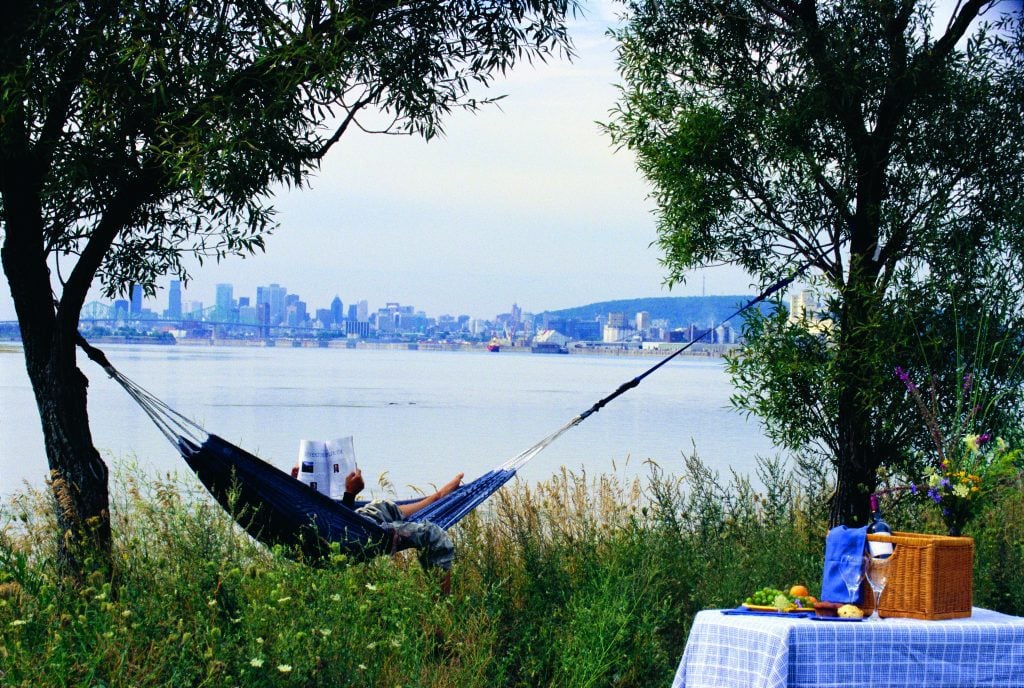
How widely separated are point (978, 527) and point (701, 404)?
30357 millimetres

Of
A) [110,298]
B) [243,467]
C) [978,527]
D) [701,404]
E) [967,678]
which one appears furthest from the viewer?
[701,404]

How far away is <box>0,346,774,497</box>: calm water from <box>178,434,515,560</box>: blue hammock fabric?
647cm

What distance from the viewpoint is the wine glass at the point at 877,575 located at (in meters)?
Result: 3.89

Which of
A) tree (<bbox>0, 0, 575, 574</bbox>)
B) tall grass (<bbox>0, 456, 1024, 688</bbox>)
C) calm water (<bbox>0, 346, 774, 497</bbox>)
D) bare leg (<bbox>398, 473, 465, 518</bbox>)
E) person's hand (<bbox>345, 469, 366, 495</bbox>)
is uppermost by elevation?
tree (<bbox>0, 0, 575, 574</bbox>)

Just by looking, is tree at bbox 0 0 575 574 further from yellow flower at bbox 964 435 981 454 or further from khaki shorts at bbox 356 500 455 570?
yellow flower at bbox 964 435 981 454

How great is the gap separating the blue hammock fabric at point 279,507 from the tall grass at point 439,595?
96 mm

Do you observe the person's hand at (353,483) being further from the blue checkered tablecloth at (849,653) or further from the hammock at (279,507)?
the blue checkered tablecloth at (849,653)

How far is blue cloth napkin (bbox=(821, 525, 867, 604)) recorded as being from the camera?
153 inches

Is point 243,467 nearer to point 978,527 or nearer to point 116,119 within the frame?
point 116,119

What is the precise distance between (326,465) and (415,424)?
74.7 ft

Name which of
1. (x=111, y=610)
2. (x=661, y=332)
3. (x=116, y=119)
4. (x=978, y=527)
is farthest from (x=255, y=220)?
(x=661, y=332)

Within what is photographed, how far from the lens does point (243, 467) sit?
4.88m

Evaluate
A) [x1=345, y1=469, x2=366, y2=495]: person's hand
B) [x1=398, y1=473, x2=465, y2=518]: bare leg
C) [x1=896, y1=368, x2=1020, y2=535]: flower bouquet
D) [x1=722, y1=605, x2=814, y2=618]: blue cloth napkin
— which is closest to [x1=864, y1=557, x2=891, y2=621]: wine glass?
[x1=722, y1=605, x2=814, y2=618]: blue cloth napkin

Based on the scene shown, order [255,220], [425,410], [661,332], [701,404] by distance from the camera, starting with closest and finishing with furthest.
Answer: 1. [255,220]
2. [425,410]
3. [701,404]
4. [661,332]
